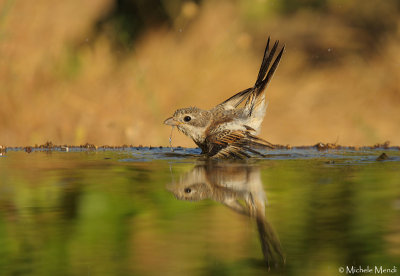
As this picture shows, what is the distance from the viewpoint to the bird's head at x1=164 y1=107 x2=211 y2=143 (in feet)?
22.3

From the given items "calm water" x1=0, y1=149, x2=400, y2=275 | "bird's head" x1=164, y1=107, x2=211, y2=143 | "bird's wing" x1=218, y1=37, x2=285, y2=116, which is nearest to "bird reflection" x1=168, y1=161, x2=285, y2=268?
"calm water" x1=0, y1=149, x2=400, y2=275

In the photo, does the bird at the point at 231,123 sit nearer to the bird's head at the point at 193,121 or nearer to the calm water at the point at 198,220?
the bird's head at the point at 193,121

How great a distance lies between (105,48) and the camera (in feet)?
27.5

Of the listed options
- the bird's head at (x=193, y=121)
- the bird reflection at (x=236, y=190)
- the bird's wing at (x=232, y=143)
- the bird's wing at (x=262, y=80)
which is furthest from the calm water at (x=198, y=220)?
the bird's wing at (x=262, y=80)

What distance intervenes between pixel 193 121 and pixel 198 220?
387cm

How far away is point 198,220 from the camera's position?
9.77 ft

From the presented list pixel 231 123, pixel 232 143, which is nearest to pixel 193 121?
pixel 231 123

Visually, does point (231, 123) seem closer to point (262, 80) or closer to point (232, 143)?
point (232, 143)

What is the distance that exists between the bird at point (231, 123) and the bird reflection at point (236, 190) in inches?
29.1

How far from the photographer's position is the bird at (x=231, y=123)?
6484 millimetres

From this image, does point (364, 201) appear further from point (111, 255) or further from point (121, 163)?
point (121, 163)

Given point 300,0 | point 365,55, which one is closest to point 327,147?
point 365,55

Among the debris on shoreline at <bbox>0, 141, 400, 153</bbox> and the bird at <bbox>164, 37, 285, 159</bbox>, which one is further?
the debris on shoreline at <bbox>0, 141, 400, 153</bbox>

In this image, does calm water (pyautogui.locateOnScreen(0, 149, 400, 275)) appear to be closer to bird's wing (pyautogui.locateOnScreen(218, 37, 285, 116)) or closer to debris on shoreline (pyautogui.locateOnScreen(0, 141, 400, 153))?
bird's wing (pyautogui.locateOnScreen(218, 37, 285, 116))
